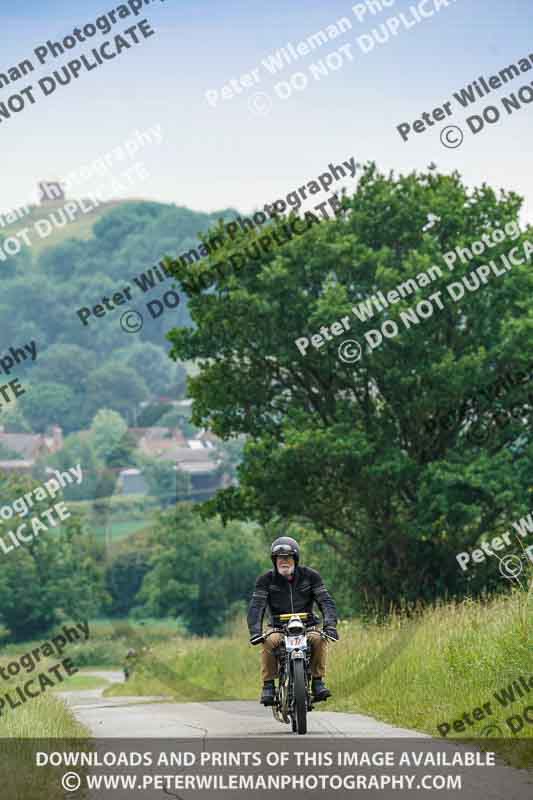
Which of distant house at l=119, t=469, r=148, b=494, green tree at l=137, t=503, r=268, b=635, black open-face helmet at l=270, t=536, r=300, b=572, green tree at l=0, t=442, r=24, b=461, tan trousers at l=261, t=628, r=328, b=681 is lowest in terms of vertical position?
green tree at l=137, t=503, r=268, b=635

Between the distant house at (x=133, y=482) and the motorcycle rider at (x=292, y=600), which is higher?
the distant house at (x=133, y=482)

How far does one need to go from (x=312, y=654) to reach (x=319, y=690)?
14.4 inches

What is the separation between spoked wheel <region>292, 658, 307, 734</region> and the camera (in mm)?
13148

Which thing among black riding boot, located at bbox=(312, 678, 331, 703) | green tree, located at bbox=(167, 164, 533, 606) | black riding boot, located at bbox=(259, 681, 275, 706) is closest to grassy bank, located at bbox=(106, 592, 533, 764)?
black riding boot, located at bbox=(312, 678, 331, 703)

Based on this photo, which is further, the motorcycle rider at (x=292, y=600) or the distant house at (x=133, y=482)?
the distant house at (x=133, y=482)

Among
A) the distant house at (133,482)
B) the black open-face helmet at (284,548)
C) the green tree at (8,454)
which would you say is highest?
the green tree at (8,454)

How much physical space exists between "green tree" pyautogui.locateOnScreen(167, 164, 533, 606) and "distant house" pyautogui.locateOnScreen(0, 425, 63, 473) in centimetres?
11595

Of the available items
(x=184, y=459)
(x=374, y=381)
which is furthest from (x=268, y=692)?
(x=184, y=459)

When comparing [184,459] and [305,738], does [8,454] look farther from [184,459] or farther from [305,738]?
[305,738]

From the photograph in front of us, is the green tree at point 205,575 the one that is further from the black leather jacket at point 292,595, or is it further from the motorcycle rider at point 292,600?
the black leather jacket at point 292,595

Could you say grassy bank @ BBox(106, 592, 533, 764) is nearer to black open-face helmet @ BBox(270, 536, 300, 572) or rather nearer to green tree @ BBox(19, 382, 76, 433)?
black open-face helmet @ BBox(270, 536, 300, 572)

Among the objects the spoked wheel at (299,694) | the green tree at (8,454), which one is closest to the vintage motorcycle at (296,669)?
the spoked wheel at (299,694)

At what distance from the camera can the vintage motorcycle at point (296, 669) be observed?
13.2m

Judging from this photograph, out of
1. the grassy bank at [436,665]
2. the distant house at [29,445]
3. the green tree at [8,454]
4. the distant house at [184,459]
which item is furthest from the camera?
the green tree at [8,454]
